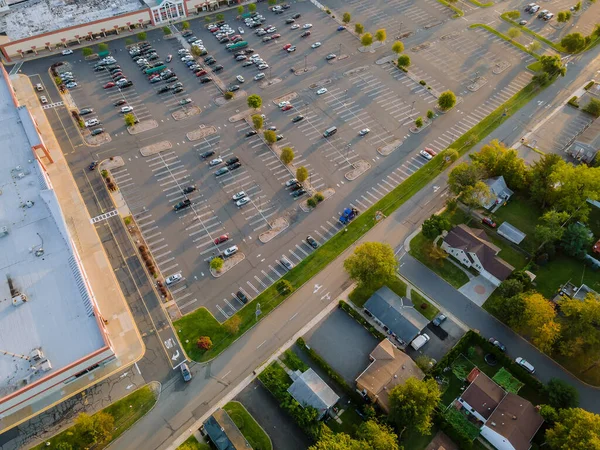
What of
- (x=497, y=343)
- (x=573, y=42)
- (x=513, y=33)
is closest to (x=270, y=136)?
(x=497, y=343)

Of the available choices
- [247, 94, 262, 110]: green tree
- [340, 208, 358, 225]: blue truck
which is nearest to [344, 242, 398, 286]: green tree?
[340, 208, 358, 225]: blue truck


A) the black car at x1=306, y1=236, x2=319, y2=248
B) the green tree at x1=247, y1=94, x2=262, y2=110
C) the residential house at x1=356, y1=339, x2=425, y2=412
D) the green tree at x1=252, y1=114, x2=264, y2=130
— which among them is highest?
A: the green tree at x1=247, y1=94, x2=262, y2=110

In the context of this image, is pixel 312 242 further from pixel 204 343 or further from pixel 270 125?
pixel 270 125

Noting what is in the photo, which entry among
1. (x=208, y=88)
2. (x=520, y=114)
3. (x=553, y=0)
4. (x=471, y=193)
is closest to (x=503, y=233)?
(x=471, y=193)

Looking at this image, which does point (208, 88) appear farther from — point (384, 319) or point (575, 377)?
point (575, 377)

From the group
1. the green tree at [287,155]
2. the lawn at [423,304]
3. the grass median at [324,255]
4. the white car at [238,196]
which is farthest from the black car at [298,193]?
the lawn at [423,304]

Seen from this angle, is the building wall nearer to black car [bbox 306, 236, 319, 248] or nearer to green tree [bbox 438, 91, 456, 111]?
green tree [bbox 438, 91, 456, 111]
